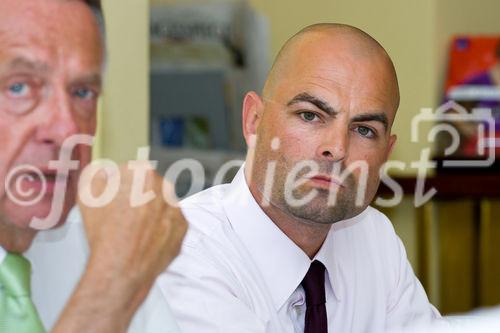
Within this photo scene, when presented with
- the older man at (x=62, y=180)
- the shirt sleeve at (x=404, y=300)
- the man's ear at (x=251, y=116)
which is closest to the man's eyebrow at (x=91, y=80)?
the older man at (x=62, y=180)

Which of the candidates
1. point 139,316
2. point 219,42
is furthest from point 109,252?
point 219,42

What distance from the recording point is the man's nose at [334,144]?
22.5 inches

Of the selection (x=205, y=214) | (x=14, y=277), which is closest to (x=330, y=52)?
(x=205, y=214)

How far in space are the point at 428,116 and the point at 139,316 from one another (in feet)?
0.86

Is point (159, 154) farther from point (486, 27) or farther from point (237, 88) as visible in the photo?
point (486, 27)

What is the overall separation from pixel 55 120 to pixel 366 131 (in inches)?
7.8

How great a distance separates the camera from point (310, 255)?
63 cm

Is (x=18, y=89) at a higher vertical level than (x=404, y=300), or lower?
higher

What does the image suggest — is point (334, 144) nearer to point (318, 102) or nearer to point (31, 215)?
point (318, 102)

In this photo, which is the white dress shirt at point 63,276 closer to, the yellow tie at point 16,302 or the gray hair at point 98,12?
the yellow tie at point 16,302

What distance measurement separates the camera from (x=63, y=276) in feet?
1.83

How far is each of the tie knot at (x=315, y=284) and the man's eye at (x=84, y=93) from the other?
20 centimetres

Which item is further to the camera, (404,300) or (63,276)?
(404,300)

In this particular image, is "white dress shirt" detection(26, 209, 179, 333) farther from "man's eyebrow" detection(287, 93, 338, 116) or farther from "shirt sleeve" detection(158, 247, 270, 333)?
"man's eyebrow" detection(287, 93, 338, 116)
